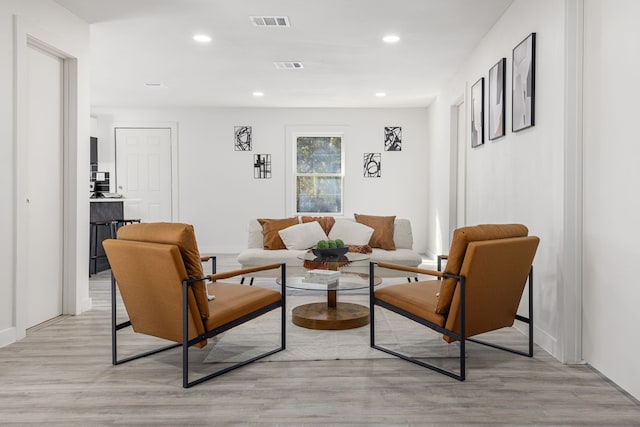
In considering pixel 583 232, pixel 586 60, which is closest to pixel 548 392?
pixel 583 232

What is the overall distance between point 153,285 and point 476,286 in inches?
68.3

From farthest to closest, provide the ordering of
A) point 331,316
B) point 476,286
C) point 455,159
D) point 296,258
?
point 455,159 < point 296,258 < point 331,316 < point 476,286

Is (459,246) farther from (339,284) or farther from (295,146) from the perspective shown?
(295,146)

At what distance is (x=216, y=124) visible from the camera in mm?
8312

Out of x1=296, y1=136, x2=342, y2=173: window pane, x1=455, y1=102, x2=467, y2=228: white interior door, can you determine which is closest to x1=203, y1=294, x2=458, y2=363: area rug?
x1=455, y1=102, x2=467, y2=228: white interior door

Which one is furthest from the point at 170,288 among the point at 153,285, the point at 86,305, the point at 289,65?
the point at 289,65

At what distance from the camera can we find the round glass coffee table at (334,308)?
343cm

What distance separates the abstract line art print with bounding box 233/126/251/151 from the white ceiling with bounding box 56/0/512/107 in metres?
0.93

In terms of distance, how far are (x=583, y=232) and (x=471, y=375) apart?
110 centimetres

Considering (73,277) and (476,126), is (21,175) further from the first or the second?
Result: (476,126)

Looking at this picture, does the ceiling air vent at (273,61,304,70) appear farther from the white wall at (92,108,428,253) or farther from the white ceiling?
the white wall at (92,108,428,253)

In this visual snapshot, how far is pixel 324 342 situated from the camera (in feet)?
10.6

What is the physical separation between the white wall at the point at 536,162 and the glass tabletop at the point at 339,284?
1166mm

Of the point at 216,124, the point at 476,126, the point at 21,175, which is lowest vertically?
the point at 21,175
